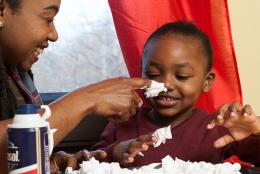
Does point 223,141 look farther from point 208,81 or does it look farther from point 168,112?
point 208,81

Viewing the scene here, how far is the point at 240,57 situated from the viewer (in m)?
1.90

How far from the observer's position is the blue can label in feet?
2.50

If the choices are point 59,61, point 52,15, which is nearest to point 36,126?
point 52,15

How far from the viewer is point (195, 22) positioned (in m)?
1.73

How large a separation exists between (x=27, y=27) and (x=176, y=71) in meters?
0.50

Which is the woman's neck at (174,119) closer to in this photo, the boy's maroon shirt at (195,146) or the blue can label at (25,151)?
the boy's maroon shirt at (195,146)

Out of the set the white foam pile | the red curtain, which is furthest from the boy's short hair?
the white foam pile

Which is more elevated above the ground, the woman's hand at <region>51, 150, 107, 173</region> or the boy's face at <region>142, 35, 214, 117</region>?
the boy's face at <region>142, 35, 214, 117</region>

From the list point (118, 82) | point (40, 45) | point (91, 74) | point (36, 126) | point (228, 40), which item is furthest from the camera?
point (91, 74)

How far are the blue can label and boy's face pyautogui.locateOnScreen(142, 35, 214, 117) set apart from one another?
68cm

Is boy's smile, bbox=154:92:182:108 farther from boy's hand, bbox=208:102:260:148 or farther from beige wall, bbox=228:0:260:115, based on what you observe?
beige wall, bbox=228:0:260:115

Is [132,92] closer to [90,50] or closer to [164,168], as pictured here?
[164,168]

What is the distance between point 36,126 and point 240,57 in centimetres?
132

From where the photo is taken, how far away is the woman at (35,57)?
105cm
